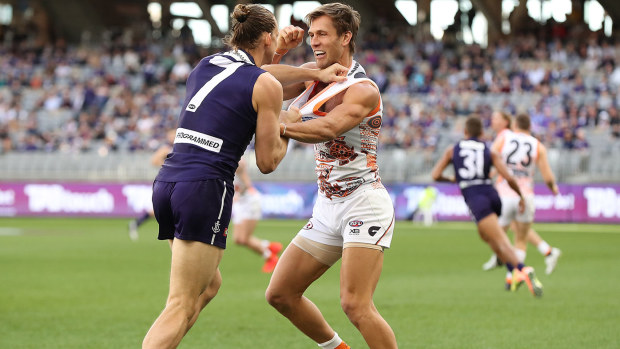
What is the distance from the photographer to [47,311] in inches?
400

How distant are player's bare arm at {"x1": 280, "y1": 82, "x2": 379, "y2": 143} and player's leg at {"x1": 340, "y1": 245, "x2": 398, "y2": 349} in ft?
2.78

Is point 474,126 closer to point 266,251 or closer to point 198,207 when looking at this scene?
point 266,251

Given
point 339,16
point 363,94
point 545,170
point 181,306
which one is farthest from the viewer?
point 545,170

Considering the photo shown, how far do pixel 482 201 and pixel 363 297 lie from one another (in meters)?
6.73

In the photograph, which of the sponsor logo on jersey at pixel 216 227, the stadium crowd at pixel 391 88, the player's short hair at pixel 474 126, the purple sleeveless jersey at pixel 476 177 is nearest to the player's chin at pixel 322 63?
the sponsor logo on jersey at pixel 216 227

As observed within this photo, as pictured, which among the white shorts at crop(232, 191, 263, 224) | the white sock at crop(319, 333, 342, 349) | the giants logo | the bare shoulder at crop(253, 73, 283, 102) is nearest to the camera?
the bare shoulder at crop(253, 73, 283, 102)

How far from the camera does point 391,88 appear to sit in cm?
3494

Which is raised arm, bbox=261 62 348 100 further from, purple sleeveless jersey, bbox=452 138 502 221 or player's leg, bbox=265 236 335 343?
purple sleeveless jersey, bbox=452 138 502 221

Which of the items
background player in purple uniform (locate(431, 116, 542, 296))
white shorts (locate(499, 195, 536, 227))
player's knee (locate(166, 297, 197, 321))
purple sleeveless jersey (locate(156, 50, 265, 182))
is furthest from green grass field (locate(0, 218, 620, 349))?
purple sleeveless jersey (locate(156, 50, 265, 182))

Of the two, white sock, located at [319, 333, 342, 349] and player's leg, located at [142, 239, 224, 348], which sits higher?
player's leg, located at [142, 239, 224, 348]

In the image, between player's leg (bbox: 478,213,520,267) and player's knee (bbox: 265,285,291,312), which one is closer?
player's knee (bbox: 265,285,291,312)

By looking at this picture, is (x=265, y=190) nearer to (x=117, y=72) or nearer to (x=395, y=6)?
(x=117, y=72)

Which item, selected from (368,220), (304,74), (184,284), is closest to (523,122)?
(368,220)

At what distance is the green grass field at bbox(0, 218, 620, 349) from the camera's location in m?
8.39
